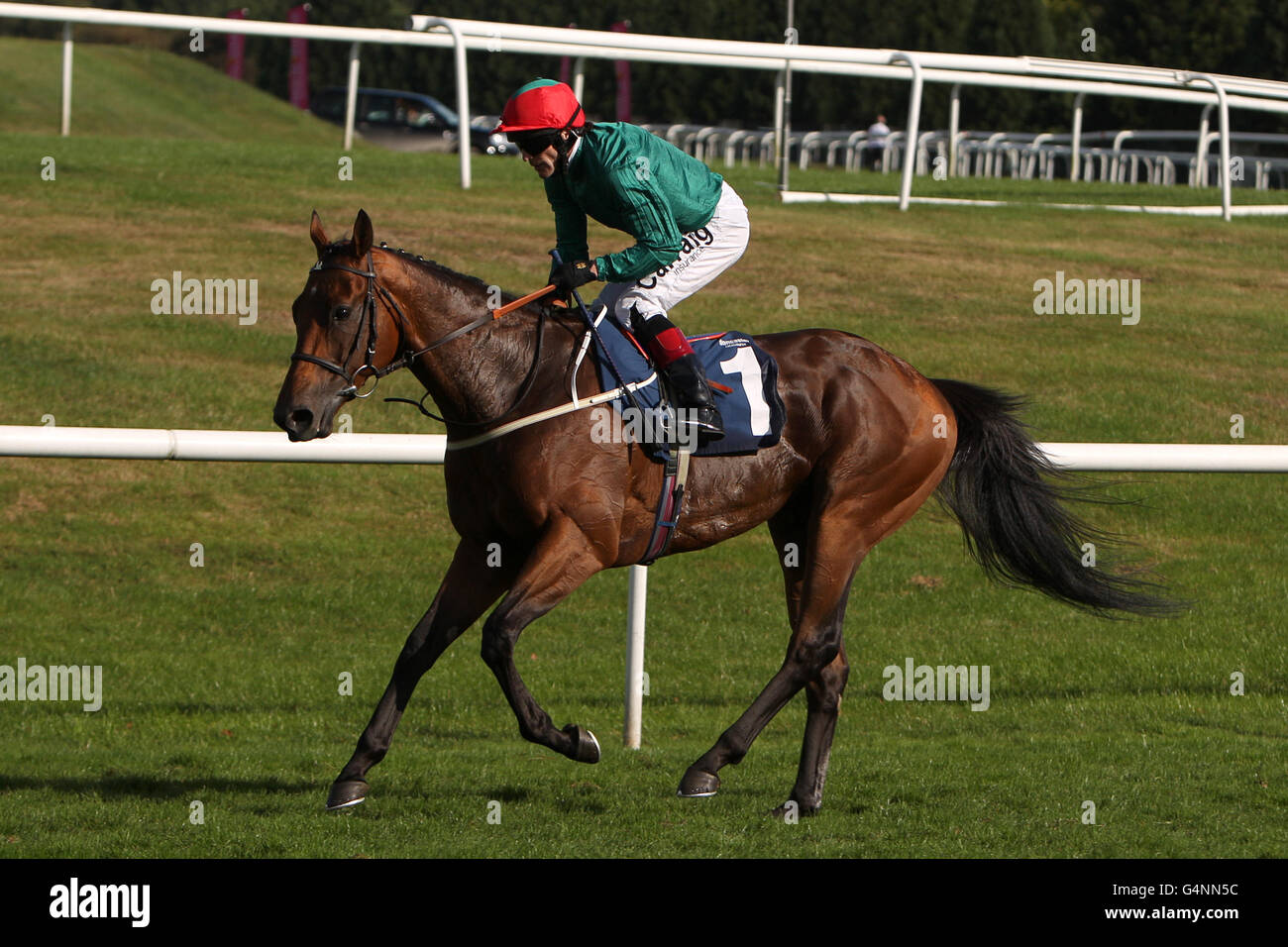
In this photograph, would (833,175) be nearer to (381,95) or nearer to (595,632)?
(595,632)

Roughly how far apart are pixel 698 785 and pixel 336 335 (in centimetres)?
167

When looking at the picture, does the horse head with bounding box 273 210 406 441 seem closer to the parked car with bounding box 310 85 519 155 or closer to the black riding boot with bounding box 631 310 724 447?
the black riding boot with bounding box 631 310 724 447

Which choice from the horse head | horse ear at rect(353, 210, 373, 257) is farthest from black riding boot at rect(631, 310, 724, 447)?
horse ear at rect(353, 210, 373, 257)

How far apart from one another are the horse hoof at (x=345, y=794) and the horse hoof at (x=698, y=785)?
3.01 ft

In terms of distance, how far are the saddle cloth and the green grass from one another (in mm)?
1076

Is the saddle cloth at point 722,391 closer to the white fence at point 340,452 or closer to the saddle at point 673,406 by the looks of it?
the saddle at point 673,406

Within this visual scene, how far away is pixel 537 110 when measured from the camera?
4.68 meters

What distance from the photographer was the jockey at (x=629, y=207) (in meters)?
4.70

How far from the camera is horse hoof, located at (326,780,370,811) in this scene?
185 inches

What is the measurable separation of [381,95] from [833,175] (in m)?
13.4

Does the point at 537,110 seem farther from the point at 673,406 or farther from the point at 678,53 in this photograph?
the point at 678,53

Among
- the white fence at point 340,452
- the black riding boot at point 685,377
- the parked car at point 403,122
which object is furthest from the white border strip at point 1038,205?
the parked car at point 403,122

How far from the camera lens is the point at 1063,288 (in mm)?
12562
